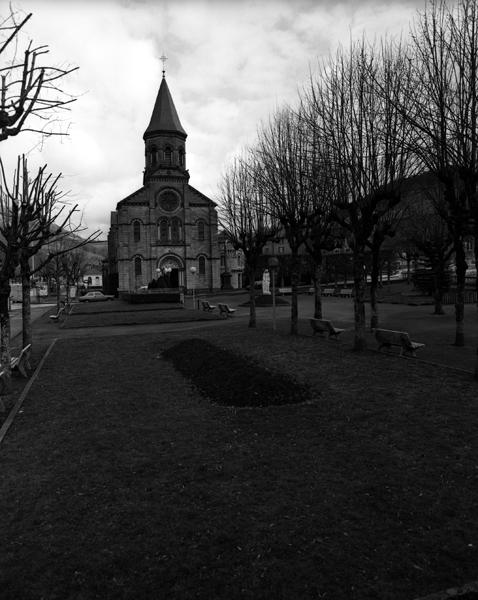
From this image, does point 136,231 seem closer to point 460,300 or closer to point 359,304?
point 359,304

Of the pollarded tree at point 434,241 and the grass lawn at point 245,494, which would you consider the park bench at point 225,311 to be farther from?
the grass lawn at point 245,494

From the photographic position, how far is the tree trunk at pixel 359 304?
13.2 m

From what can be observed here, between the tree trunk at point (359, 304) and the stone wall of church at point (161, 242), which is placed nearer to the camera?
the tree trunk at point (359, 304)

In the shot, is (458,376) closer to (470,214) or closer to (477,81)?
(470,214)

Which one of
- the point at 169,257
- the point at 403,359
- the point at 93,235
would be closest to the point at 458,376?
the point at 403,359

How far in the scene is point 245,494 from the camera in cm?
509

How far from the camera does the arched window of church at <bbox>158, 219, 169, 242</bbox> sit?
204 ft

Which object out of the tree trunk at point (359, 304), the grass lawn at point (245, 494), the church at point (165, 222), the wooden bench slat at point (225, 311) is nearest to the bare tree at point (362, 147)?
the tree trunk at point (359, 304)

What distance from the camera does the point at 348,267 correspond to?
5803 centimetres

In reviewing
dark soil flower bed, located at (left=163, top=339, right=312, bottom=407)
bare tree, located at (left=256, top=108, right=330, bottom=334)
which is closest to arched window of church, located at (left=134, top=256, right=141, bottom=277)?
bare tree, located at (left=256, top=108, right=330, bottom=334)

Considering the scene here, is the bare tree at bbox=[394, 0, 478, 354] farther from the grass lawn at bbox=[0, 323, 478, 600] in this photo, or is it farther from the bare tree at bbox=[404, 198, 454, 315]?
the bare tree at bbox=[404, 198, 454, 315]

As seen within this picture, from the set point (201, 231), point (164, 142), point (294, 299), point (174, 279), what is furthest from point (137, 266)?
point (294, 299)

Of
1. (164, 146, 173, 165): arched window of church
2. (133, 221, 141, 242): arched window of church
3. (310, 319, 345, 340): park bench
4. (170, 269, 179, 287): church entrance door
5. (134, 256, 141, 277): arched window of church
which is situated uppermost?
(164, 146, 173, 165): arched window of church

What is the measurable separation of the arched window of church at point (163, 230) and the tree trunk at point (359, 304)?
50.6 meters
